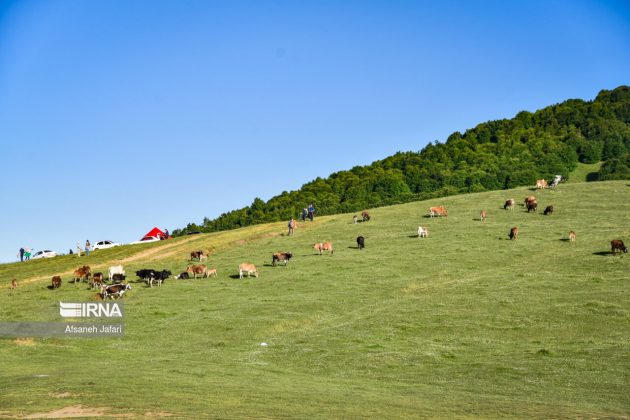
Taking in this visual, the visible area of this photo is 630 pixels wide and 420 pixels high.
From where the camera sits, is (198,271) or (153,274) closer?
(153,274)

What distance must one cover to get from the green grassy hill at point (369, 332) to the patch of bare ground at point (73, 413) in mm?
369

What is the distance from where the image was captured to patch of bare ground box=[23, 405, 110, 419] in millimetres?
19781

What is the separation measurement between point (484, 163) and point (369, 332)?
94842 mm

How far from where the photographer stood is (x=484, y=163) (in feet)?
423

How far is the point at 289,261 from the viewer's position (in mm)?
60312

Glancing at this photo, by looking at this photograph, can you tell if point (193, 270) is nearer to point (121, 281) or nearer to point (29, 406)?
point (121, 281)

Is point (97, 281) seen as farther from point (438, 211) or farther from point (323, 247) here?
point (438, 211)

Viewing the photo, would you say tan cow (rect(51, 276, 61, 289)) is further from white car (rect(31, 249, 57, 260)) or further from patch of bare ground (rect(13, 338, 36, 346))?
white car (rect(31, 249, 57, 260))

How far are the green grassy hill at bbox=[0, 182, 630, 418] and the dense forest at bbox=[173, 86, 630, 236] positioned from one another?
3917 centimetres

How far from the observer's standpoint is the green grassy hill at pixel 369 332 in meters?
23.9

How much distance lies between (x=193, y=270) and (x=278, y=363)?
2377 cm

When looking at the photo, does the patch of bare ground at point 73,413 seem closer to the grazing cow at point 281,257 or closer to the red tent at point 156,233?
the grazing cow at point 281,257

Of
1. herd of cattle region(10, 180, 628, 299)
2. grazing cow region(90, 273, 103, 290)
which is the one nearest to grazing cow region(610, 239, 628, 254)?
herd of cattle region(10, 180, 628, 299)

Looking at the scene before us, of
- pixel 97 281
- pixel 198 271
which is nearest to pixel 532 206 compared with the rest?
pixel 198 271
